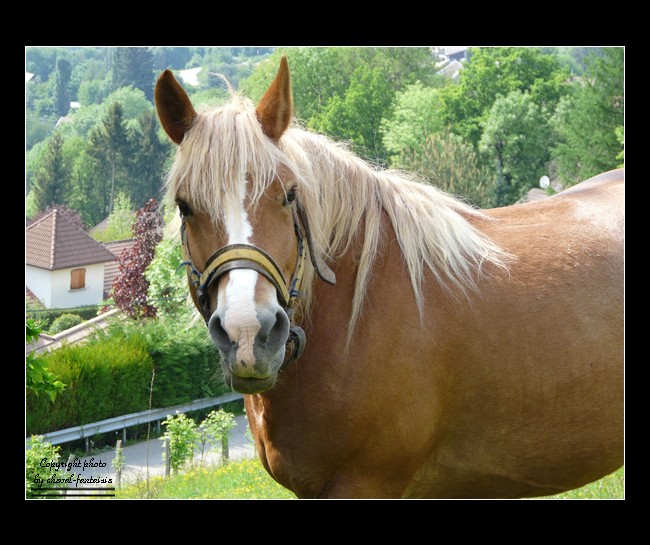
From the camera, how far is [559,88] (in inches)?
1137

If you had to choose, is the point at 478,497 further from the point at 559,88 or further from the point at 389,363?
the point at 559,88

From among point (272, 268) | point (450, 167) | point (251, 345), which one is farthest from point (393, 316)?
point (450, 167)

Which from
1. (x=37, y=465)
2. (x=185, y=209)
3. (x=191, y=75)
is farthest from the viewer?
(x=191, y=75)

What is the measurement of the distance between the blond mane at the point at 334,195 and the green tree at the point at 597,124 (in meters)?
12.1

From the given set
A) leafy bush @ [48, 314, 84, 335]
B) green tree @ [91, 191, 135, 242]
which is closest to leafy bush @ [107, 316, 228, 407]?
leafy bush @ [48, 314, 84, 335]

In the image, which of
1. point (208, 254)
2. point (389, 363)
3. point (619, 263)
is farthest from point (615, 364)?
point (208, 254)

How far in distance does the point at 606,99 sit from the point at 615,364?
595 inches

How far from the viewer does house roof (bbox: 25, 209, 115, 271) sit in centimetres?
995

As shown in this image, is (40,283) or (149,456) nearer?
(40,283)

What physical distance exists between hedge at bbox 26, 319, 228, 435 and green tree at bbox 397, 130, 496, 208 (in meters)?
6.63

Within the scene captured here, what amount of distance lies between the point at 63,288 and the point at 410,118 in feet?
37.5

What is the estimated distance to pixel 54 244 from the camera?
11.3m

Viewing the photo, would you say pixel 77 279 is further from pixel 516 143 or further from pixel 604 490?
pixel 516 143

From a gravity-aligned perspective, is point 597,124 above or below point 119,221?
above
